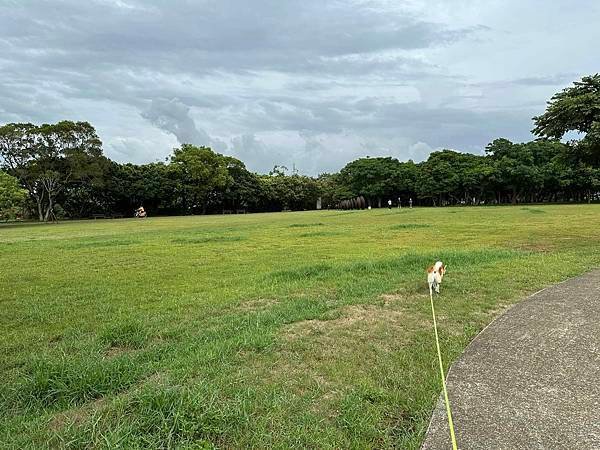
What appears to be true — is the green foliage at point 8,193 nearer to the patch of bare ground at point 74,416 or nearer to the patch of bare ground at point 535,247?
the patch of bare ground at point 535,247

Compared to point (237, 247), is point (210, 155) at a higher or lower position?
higher

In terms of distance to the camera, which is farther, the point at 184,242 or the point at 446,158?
the point at 446,158

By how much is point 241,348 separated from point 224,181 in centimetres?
5484

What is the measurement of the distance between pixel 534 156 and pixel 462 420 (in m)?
61.1

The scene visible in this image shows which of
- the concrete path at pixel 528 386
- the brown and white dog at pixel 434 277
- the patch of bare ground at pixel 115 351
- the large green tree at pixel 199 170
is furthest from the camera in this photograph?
the large green tree at pixel 199 170

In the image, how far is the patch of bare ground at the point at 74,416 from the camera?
3.05m

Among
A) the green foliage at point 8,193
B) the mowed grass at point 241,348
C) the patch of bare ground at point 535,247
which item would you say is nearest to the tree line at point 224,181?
the green foliage at point 8,193

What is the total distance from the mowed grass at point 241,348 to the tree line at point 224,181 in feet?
100

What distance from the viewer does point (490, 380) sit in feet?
12.4

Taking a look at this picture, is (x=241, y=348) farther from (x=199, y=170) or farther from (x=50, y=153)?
(x=199, y=170)

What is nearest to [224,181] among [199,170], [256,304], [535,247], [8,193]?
[199,170]

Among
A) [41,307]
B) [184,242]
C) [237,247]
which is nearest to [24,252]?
[184,242]

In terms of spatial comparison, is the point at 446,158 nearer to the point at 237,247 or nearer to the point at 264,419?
the point at 237,247

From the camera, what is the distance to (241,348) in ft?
14.9
